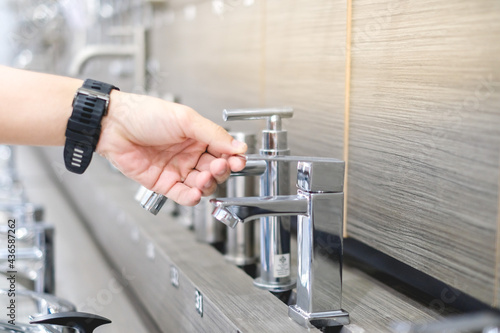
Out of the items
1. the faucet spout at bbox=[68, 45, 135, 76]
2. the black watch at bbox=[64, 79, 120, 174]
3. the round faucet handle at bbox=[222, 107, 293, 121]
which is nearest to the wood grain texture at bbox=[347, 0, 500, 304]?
the round faucet handle at bbox=[222, 107, 293, 121]

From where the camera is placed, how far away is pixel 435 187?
2.18ft

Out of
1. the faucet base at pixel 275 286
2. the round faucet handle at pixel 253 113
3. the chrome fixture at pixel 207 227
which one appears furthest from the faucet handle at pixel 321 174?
the chrome fixture at pixel 207 227

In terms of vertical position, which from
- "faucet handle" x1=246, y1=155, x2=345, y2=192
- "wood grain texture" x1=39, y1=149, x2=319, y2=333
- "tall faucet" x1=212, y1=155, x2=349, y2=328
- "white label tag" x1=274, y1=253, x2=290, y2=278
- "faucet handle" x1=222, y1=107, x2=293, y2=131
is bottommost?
"wood grain texture" x1=39, y1=149, x2=319, y2=333

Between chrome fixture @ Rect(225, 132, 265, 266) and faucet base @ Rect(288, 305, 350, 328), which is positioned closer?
faucet base @ Rect(288, 305, 350, 328)

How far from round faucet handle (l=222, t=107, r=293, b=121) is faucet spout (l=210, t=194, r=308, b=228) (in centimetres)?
15

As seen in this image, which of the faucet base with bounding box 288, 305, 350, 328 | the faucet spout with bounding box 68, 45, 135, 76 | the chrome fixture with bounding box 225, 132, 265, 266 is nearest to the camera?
the faucet base with bounding box 288, 305, 350, 328

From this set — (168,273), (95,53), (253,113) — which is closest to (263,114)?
(253,113)

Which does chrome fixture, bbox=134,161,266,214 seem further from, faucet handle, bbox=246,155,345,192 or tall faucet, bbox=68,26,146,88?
tall faucet, bbox=68,26,146,88

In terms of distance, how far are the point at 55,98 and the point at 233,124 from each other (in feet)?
1.82

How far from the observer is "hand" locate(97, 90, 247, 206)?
728 mm

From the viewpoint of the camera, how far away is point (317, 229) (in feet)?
2.29

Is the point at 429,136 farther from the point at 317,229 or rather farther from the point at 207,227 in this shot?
the point at 207,227

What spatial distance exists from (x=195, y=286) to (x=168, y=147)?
0.22 m

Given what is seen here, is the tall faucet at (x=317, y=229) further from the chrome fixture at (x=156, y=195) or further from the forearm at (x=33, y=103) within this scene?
the forearm at (x=33, y=103)
